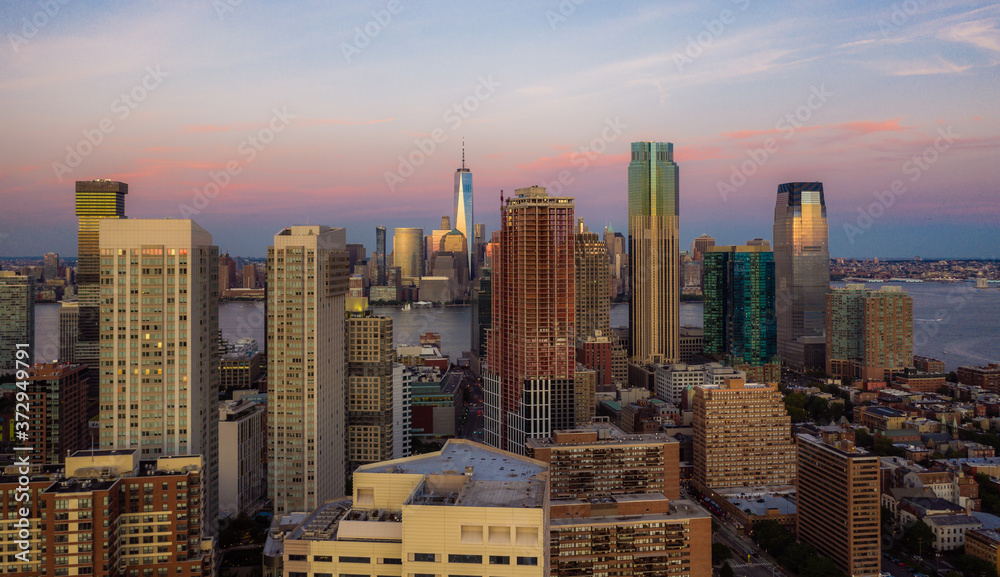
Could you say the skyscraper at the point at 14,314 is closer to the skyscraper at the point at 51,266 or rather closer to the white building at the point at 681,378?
the skyscraper at the point at 51,266

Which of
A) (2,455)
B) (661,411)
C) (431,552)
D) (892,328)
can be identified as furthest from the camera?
(892,328)

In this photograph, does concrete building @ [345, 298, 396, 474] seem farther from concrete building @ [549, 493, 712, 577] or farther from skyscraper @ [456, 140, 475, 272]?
skyscraper @ [456, 140, 475, 272]

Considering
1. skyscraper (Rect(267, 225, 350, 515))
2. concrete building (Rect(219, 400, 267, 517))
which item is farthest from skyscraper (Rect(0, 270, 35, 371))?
skyscraper (Rect(267, 225, 350, 515))

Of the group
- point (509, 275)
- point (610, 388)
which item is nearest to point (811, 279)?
point (610, 388)

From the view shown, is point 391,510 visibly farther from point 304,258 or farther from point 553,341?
point 553,341

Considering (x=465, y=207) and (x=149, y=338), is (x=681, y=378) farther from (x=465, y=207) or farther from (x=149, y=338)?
(x=465, y=207)

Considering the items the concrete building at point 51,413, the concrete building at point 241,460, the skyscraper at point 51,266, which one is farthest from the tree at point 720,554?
the skyscraper at point 51,266

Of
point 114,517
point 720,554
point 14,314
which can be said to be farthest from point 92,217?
point 720,554

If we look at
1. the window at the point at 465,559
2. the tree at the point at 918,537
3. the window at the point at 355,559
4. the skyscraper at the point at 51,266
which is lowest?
the tree at the point at 918,537
